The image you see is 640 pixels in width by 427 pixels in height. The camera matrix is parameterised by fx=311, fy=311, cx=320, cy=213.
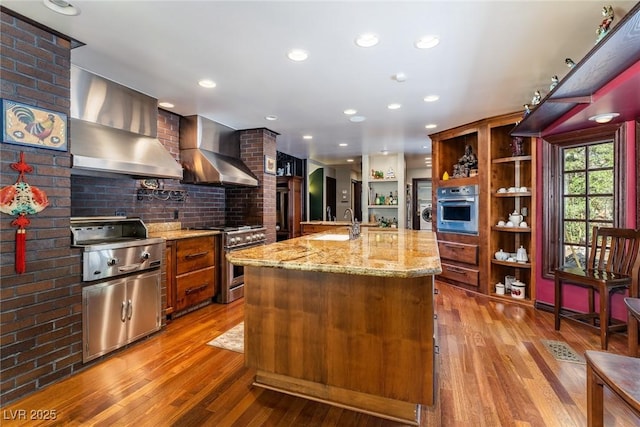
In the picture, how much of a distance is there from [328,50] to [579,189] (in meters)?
3.20

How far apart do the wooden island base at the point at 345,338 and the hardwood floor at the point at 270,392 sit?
0.37 feet

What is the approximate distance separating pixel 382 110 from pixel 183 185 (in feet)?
8.90

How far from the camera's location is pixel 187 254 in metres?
3.38

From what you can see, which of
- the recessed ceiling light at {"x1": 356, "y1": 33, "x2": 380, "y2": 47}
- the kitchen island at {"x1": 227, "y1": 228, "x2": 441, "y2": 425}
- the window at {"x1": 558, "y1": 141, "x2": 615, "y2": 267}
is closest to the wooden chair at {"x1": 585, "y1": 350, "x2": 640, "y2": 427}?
the kitchen island at {"x1": 227, "y1": 228, "x2": 441, "y2": 425}

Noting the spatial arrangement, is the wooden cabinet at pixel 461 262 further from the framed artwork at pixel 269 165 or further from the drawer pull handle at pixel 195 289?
the drawer pull handle at pixel 195 289

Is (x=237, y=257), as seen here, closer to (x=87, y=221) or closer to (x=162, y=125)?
(x=87, y=221)

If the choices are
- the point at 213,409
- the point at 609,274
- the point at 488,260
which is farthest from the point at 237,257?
the point at 488,260

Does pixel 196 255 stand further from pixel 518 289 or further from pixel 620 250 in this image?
pixel 620 250

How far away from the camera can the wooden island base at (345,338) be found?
1658 millimetres

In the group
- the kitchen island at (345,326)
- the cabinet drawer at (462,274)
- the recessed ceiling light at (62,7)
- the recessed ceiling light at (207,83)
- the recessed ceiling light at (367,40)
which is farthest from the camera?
the cabinet drawer at (462,274)

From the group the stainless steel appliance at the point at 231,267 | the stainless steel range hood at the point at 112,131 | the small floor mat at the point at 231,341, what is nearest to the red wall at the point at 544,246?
the small floor mat at the point at 231,341

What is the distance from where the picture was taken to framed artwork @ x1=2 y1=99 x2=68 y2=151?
186 centimetres

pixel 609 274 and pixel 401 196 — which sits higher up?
pixel 401 196

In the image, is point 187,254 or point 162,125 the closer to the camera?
point 187,254
